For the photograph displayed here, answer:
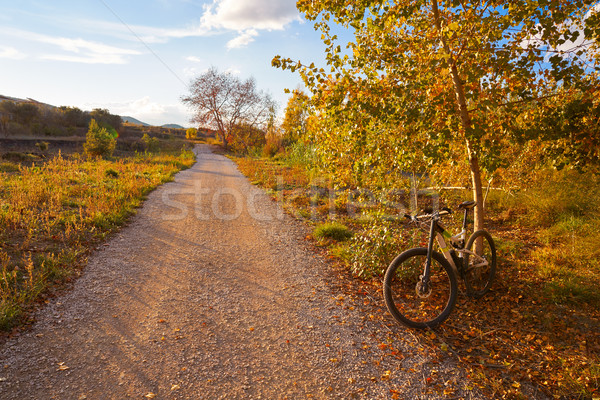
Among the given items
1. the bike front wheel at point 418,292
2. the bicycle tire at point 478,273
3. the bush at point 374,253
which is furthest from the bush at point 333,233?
the bicycle tire at point 478,273

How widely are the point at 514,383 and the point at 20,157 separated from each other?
19.5 metres

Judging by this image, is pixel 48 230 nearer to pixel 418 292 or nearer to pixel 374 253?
pixel 374 253

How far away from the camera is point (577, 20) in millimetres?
3174

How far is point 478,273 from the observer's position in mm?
Result: 4238

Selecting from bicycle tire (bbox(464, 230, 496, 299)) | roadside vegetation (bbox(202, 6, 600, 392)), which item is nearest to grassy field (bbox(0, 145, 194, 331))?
roadside vegetation (bbox(202, 6, 600, 392))

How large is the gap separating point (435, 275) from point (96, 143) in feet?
60.5

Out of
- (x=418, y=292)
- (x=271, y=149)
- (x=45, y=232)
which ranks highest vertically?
(x=271, y=149)

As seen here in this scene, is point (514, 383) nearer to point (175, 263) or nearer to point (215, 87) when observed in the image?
point (175, 263)

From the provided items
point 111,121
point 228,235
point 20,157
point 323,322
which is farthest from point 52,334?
point 111,121

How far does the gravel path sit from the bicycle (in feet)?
1.30

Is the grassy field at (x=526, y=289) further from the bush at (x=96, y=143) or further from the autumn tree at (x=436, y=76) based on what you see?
the bush at (x=96, y=143)

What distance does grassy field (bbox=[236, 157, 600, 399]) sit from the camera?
275 centimetres

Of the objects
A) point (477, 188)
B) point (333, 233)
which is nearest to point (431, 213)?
point (477, 188)

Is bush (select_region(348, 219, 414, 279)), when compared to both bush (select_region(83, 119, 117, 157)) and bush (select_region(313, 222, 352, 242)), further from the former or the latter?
bush (select_region(83, 119, 117, 157))
